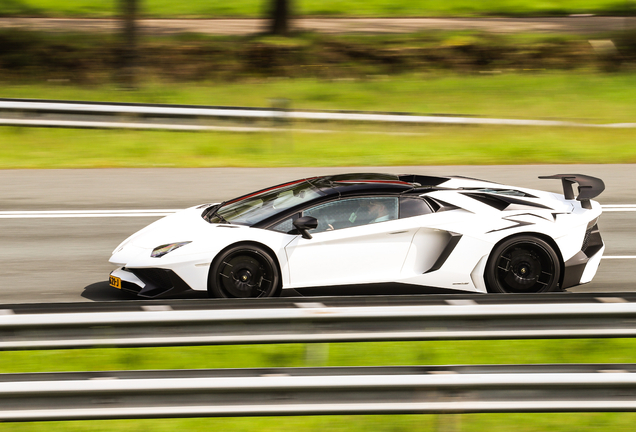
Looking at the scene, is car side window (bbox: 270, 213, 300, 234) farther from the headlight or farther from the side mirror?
the headlight

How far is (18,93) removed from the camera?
61.5 feet

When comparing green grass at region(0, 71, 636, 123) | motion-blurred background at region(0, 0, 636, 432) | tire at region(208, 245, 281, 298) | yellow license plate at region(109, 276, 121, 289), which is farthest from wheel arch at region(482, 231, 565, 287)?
green grass at region(0, 71, 636, 123)

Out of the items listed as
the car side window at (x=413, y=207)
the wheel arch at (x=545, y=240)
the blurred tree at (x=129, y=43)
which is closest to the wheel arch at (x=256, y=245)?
the car side window at (x=413, y=207)

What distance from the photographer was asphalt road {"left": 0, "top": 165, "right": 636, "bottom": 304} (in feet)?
26.2

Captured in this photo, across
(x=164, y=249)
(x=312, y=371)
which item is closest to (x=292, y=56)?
(x=164, y=249)

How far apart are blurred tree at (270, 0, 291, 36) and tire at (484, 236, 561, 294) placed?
17.5m

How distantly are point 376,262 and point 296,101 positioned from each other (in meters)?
12.5

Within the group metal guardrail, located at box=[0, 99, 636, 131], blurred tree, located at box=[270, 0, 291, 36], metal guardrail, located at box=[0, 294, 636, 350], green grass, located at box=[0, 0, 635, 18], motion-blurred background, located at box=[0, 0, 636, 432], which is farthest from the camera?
green grass, located at box=[0, 0, 635, 18]

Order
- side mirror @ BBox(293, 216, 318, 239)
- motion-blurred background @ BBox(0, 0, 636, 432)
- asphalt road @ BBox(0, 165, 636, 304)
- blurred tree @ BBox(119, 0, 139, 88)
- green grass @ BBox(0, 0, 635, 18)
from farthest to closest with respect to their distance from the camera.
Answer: green grass @ BBox(0, 0, 635, 18), blurred tree @ BBox(119, 0, 139, 88), asphalt road @ BBox(0, 165, 636, 304), side mirror @ BBox(293, 216, 318, 239), motion-blurred background @ BBox(0, 0, 636, 432)

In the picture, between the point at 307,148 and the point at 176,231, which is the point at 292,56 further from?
the point at 176,231

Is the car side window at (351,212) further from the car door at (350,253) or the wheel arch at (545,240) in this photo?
the wheel arch at (545,240)

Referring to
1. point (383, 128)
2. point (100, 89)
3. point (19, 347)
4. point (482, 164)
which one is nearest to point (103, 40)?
point (100, 89)

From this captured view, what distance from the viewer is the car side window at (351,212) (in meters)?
6.88

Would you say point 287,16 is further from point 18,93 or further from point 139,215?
point 139,215
